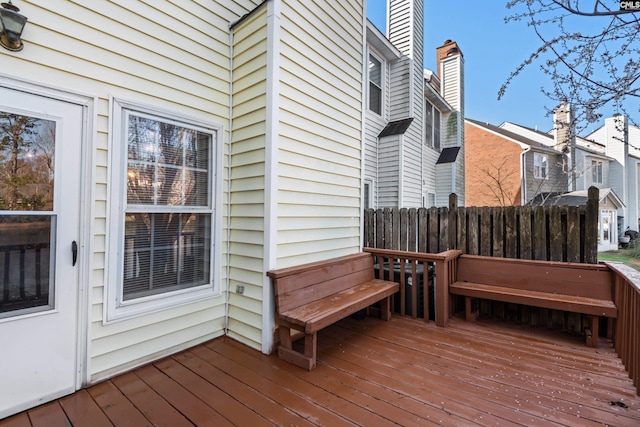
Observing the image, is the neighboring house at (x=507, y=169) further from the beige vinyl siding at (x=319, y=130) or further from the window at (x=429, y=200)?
the beige vinyl siding at (x=319, y=130)

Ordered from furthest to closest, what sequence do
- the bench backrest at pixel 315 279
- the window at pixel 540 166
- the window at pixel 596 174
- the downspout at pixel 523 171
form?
the window at pixel 596 174 → the window at pixel 540 166 → the downspout at pixel 523 171 → the bench backrest at pixel 315 279

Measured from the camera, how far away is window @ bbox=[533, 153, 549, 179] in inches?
614

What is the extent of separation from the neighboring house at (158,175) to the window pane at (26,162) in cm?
1

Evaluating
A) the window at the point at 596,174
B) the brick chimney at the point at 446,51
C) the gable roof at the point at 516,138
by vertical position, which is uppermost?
the brick chimney at the point at 446,51

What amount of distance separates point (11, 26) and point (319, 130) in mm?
2476

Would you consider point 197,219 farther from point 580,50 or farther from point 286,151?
point 580,50

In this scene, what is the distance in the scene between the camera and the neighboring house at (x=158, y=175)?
6.60 feet

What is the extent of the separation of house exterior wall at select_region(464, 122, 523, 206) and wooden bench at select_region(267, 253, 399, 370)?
13.7 m

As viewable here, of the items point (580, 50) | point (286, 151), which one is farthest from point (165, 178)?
point (580, 50)

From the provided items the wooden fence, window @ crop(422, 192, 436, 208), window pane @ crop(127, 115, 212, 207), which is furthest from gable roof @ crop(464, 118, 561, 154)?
window pane @ crop(127, 115, 212, 207)

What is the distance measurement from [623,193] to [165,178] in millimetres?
25535

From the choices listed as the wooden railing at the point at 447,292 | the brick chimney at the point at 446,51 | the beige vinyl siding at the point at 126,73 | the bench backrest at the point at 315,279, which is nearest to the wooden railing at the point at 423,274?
the wooden railing at the point at 447,292

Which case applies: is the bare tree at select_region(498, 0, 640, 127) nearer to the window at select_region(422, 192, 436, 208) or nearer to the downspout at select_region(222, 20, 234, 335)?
the downspout at select_region(222, 20, 234, 335)

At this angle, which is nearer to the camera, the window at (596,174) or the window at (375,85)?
the window at (375,85)
